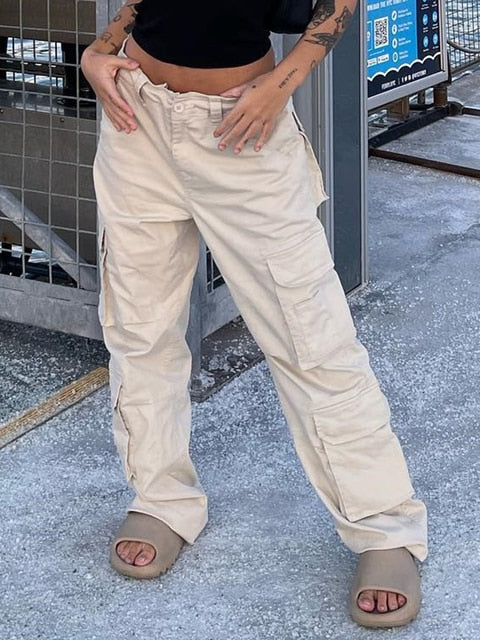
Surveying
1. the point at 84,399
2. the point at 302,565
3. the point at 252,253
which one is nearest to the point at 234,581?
the point at 302,565

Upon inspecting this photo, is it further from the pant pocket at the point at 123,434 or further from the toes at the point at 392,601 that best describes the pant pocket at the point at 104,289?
the toes at the point at 392,601

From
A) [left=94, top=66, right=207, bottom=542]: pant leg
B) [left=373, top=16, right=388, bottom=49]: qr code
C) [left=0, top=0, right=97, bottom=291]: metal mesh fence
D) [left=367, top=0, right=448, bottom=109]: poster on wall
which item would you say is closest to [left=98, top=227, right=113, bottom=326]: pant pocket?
[left=94, top=66, right=207, bottom=542]: pant leg

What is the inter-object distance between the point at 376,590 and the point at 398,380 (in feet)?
4.28

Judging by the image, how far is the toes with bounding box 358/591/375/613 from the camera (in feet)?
8.52

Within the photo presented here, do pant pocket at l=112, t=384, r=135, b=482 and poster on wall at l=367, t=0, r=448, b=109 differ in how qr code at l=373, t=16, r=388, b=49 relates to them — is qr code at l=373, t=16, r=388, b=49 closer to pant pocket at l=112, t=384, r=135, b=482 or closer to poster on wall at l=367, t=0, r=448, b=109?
poster on wall at l=367, t=0, r=448, b=109

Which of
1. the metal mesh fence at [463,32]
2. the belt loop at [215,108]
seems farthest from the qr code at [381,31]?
the belt loop at [215,108]

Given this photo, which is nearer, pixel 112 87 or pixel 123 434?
pixel 112 87

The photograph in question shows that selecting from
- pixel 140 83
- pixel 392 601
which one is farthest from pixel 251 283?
pixel 392 601

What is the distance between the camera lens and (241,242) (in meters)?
2.53

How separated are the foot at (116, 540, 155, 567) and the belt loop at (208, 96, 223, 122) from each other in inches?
40.3

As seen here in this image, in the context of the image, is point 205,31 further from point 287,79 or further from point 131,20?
point 131,20

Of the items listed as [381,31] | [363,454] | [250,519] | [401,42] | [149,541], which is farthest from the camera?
[401,42]

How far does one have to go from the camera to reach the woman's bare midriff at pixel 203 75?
96.0 inches

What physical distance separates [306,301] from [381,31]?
4.03 metres
